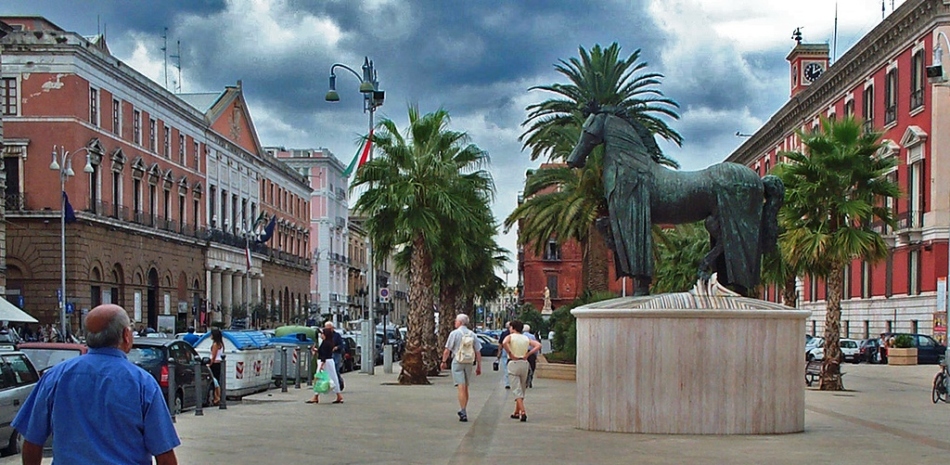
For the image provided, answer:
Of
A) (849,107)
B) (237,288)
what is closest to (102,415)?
(849,107)

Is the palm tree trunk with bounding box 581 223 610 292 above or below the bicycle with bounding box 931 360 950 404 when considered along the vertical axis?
above

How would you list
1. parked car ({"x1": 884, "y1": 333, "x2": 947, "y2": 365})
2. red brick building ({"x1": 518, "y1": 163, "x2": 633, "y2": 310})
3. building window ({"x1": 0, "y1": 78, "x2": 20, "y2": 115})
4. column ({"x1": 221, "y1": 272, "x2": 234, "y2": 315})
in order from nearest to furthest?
1. parked car ({"x1": 884, "y1": 333, "x2": 947, "y2": 365})
2. building window ({"x1": 0, "y1": 78, "x2": 20, "y2": 115})
3. column ({"x1": 221, "y1": 272, "x2": 234, "y2": 315})
4. red brick building ({"x1": 518, "y1": 163, "x2": 633, "y2": 310})

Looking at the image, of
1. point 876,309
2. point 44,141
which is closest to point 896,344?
point 876,309

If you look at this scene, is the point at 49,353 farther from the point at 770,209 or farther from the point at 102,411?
the point at 102,411

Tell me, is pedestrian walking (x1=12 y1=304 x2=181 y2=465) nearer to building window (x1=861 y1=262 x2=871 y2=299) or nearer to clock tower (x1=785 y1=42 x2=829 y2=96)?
building window (x1=861 y1=262 x2=871 y2=299)

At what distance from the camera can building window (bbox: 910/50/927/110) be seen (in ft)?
163

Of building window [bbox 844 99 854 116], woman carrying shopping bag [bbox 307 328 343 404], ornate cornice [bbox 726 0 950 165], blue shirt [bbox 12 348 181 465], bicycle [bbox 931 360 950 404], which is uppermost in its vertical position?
ornate cornice [bbox 726 0 950 165]

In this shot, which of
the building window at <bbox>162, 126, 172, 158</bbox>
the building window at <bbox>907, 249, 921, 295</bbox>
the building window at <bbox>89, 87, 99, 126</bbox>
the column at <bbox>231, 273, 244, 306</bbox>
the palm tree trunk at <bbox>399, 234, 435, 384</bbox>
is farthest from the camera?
the column at <bbox>231, 273, 244, 306</bbox>

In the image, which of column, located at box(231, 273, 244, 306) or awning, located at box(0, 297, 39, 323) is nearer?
awning, located at box(0, 297, 39, 323)

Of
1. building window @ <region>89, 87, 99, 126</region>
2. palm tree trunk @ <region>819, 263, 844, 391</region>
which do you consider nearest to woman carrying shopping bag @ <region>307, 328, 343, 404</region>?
palm tree trunk @ <region>819, 263, 844, 391</region>

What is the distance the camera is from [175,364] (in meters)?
21.4

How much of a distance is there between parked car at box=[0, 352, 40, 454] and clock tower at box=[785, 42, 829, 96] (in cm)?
7200

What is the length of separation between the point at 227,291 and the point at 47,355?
6275cm

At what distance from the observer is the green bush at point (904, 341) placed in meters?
48.2
